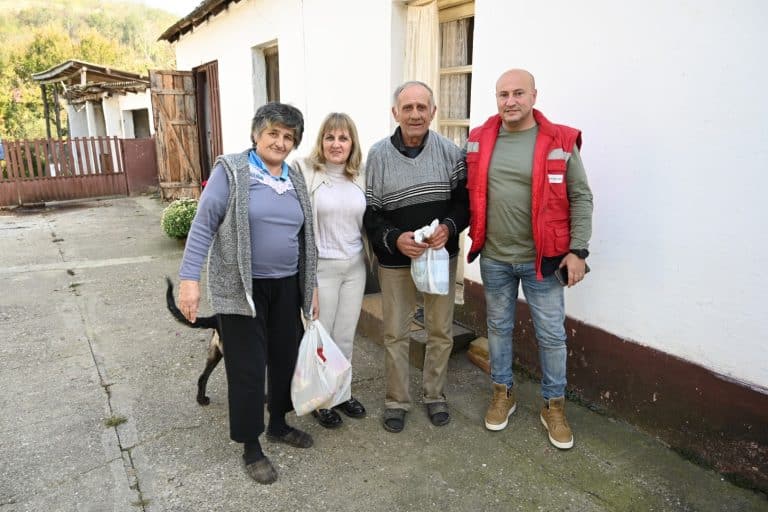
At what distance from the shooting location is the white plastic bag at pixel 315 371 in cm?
273

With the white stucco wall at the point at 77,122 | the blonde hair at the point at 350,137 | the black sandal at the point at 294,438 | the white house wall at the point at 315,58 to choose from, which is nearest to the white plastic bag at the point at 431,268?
the blonde hair at the point at 350,137

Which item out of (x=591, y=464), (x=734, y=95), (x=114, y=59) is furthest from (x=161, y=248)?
(x=114, y=59)

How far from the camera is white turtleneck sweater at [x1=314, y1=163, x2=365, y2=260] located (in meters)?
2.72

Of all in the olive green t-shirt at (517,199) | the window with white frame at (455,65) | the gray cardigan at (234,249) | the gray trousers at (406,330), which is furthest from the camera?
the window with white frame at (455,65)

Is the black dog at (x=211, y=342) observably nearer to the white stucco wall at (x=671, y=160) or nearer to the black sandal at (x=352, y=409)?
the black sandal at (x=352, y=409)

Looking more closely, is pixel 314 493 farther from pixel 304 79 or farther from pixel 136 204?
pixel 136 204

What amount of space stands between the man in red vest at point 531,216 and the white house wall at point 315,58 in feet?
7.23

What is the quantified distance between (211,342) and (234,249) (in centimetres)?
101

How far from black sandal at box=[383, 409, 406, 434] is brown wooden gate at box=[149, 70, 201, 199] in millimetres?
8179

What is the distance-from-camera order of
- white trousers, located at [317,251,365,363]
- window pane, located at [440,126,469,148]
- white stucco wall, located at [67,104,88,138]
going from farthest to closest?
white stucco wall, located at [67,104,88,138]
window pane, located at [440,126,469,148]
white trousers, located at [317,251,365,363]

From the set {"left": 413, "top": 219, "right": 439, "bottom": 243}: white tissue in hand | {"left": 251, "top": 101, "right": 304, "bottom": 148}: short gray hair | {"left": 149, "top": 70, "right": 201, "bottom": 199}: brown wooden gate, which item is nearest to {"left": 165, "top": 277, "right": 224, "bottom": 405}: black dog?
{"left": 251, "top": 101, "right": 304, "bottom": 148}: short gray hair

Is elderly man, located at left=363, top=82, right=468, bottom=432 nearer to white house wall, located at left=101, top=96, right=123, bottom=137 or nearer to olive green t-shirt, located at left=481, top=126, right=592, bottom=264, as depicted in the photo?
olive green t-shirt, located at left=481, top=126, right=592, bottom=264

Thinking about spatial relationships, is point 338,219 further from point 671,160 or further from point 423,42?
point 423,42

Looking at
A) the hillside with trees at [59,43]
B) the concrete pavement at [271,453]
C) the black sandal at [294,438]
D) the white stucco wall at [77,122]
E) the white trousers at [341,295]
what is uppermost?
the hillside with trees at [59,43]
